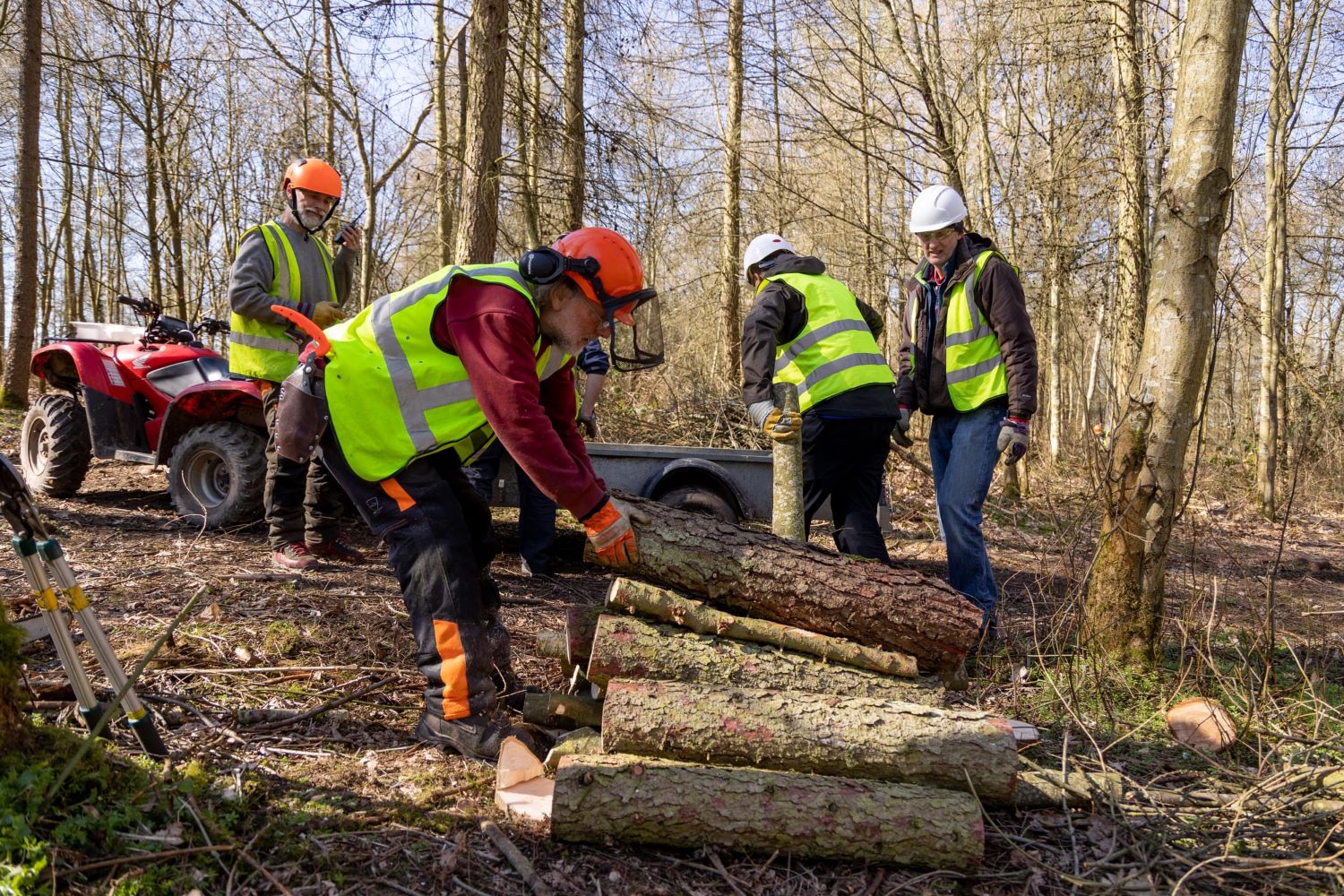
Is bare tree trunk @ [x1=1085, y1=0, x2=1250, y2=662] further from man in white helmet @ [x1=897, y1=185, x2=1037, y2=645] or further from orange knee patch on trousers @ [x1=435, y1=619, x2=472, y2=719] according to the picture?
orange knee patch on trousers @ [x1=435, y1=619, x2=472, y2=719]

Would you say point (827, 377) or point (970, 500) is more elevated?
point (827, 377)

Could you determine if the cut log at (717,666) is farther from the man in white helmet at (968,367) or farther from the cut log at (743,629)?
the man in white helmet at (968,367)

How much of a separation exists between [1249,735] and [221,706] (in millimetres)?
3907

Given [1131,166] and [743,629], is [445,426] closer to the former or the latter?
[743,629]

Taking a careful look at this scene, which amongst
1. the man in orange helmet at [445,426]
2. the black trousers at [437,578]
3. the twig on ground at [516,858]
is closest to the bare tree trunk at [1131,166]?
the man in orange helmet at [445,426]

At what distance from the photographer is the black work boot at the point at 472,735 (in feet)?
9.77

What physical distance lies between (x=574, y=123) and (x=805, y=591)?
6.26 metres

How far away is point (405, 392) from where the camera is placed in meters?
3.02

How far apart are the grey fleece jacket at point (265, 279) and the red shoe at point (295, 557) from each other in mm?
1339

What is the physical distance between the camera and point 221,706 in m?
3.15

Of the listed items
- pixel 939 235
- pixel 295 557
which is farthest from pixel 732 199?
pixel 295 557

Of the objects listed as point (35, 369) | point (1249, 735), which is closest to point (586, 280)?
point (1249, 735)

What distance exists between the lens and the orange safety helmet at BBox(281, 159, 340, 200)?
516cm

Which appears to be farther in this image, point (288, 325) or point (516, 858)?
point (288, 325)
